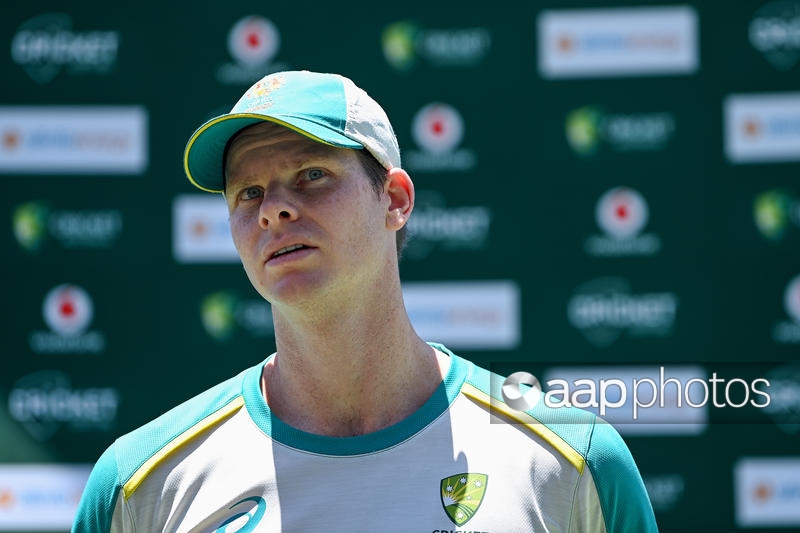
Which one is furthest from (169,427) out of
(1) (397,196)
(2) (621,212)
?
(2) (621,212)

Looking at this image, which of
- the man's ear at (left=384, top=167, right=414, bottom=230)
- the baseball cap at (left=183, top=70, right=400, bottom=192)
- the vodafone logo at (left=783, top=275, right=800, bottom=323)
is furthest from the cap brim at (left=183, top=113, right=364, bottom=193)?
the vodafone logo at (left=783, top=275, right=800, bottom=323)

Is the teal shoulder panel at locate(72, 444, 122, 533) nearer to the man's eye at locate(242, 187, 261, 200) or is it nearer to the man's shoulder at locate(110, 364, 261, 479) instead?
the man's shoulder at locate(110, 364, 261, 479)

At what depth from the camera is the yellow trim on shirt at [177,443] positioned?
155cm

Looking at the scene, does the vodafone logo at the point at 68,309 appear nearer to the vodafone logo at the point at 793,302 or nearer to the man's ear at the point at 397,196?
the man's ear at the point at 397,196

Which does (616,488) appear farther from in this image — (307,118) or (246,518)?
(307,118)

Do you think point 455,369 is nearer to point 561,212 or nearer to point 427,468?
point 427,468

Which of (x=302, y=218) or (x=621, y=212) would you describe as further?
(x=621, y=212)

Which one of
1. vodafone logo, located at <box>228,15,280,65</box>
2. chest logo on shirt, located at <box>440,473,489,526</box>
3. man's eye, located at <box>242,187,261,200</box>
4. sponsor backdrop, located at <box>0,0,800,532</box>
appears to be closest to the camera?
chest logo on shirt, located at <box>440,473,489,526</box>

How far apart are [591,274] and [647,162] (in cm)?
44

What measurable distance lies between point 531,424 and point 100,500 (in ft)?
2.18

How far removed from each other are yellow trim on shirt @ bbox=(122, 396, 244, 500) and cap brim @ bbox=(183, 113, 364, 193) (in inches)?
14.5

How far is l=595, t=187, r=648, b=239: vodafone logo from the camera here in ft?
11.8

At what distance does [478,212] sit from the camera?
3.63m

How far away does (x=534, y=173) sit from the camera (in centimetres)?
363
